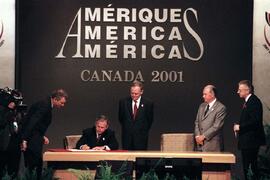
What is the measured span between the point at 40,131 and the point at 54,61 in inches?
95.5

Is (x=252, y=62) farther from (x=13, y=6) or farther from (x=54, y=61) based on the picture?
(x=13, y=6)

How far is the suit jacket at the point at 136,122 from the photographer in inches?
→ 353

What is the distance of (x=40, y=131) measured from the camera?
8.01 meters

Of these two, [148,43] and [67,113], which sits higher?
[148,43]

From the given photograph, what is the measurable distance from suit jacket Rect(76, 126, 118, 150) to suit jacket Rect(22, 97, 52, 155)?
1.55 ft

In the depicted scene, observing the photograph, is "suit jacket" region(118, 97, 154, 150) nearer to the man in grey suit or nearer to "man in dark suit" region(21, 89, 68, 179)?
the man in grey suit

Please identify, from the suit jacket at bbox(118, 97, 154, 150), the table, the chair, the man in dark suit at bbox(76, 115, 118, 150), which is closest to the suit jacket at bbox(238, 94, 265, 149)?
the chair

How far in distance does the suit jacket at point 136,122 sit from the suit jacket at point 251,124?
4.46 feet

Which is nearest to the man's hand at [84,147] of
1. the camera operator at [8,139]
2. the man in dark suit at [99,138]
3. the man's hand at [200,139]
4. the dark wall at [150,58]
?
the man in dark suit at [99,138]

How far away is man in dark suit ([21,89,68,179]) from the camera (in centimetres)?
791

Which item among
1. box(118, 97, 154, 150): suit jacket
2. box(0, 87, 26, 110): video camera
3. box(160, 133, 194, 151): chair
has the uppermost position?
box(0, 87, 26, 110): video camera

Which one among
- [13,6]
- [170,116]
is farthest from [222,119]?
[13,6]

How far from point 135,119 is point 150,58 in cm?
156

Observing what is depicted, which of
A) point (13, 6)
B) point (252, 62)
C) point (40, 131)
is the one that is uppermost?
point (13, 6)
